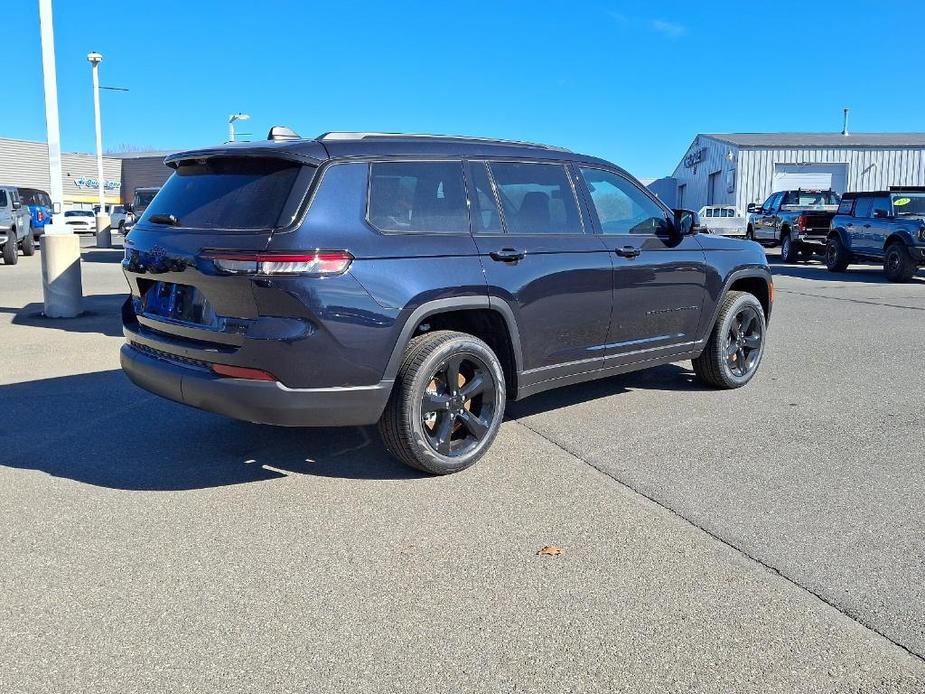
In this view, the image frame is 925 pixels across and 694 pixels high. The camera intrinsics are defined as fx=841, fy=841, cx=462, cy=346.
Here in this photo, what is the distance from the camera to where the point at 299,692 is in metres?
2.59

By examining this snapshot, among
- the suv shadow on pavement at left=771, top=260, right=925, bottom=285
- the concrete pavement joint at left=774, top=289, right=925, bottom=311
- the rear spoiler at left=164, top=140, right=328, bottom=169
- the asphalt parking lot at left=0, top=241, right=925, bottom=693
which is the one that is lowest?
the asphalt parking lot at left=0, top=241, right=925, bottom=693

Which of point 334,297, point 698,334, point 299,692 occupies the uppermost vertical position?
point 334,297

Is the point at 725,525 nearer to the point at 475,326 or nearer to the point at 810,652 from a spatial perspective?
the point at 810,652

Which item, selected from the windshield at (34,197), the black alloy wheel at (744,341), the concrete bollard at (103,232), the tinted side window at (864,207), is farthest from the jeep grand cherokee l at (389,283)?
the concrete bollard at (103,232)

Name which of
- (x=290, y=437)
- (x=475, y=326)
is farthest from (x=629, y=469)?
(x=290, y=437)

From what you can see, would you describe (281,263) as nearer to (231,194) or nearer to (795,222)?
(231,194)

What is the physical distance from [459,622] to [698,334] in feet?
12.5

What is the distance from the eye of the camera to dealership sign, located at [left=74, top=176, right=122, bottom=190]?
189 feet

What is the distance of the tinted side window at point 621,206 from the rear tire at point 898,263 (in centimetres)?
1345

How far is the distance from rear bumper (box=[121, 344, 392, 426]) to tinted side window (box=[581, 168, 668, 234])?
2124mm

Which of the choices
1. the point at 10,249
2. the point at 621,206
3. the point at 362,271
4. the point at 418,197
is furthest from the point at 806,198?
the point at 362,271

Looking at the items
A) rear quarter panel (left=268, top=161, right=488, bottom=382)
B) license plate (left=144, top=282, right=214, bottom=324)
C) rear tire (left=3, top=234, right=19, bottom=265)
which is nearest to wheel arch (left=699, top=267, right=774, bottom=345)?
rear quarter panel (left=268, top=161, right=488, bottom=382)

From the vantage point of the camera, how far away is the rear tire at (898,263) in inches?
671

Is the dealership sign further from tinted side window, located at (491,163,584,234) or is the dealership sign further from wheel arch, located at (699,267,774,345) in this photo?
tinted side window, located at (491,163,584,234)
